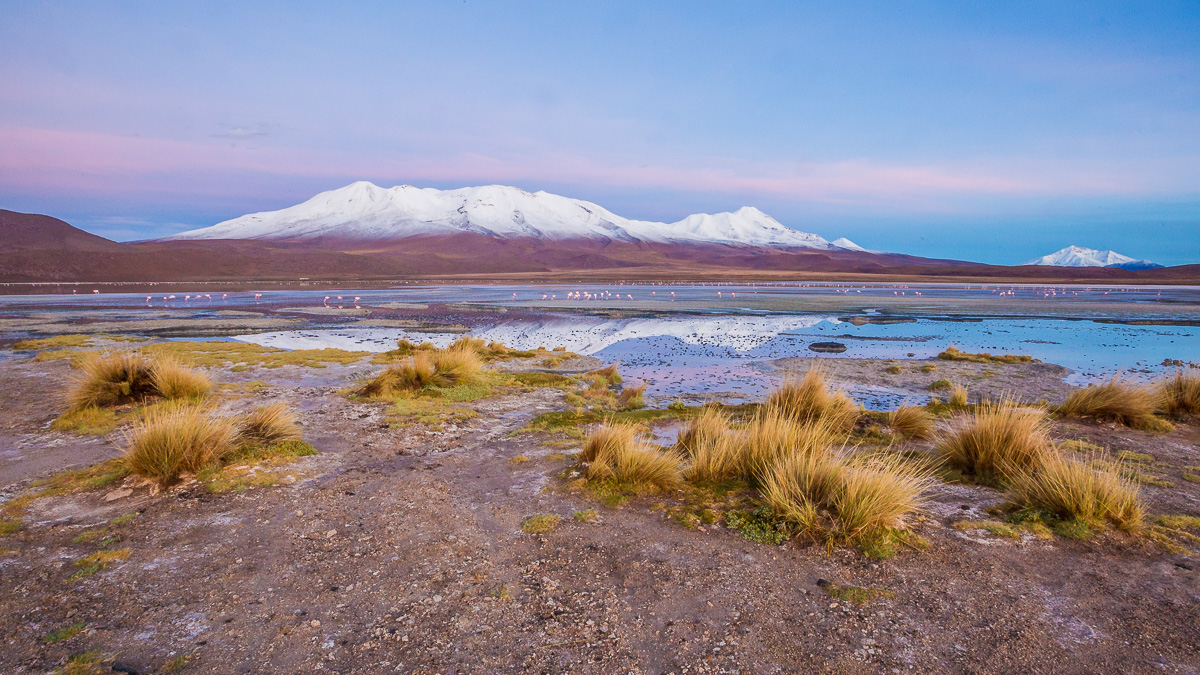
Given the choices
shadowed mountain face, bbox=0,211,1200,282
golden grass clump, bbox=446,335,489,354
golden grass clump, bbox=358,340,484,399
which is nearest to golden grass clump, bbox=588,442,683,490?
golden grass clump, bbox=358,340,484,399

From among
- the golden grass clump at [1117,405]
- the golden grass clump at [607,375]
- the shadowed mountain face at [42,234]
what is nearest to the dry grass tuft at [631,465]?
the golden grass clump at [607,375]

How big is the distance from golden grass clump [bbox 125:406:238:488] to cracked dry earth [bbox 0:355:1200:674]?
386 mm

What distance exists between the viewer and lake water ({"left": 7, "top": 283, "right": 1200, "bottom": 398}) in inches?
663

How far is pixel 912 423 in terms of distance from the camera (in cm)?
891

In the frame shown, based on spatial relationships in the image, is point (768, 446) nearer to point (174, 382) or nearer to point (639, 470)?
point (639, 470)

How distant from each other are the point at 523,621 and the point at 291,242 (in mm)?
210200

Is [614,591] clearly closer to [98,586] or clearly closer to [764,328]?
[98,586]

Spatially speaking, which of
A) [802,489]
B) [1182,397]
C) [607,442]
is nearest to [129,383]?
[607,442]

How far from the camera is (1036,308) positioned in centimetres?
3728

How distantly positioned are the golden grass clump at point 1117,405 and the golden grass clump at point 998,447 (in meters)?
3.49

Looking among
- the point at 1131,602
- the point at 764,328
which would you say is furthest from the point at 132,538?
the point at 764,328

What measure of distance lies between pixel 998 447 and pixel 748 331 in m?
18.2

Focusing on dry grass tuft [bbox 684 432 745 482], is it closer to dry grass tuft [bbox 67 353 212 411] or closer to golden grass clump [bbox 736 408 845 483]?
golden grass clump [bbox 736 408 845 483]

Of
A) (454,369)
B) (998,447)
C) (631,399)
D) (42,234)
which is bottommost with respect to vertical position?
(631,399)
